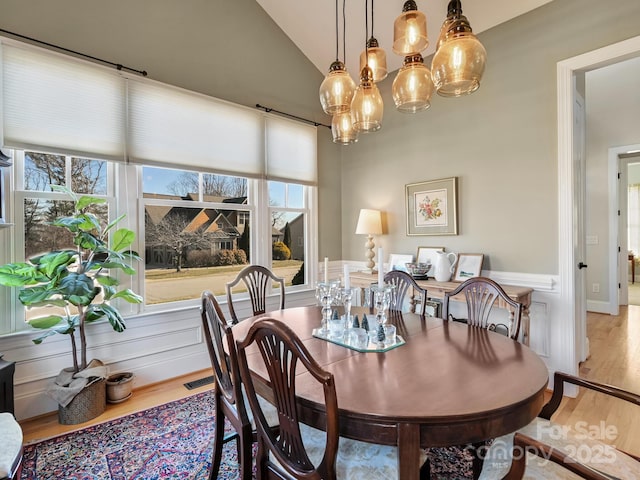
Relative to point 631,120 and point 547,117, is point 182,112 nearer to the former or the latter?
point 547,117

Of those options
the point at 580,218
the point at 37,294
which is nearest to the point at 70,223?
the point at 37,294

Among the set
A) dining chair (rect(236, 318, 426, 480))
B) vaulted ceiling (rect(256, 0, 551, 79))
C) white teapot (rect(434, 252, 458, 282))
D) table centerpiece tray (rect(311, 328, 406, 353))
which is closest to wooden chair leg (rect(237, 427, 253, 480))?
dining chair (rect(236, 318, 426, 480))

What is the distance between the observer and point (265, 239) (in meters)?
3.79

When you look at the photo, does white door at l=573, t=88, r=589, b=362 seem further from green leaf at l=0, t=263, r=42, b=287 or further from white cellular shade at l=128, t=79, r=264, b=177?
green leaf at l=0, t=263, r=42, b=287

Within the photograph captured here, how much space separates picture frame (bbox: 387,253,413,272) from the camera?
369 centimetres

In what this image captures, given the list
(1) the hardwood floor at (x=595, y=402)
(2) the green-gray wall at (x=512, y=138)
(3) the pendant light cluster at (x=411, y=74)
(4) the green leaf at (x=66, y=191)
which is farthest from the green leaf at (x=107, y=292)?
(2) the green-gray wall at (x=512, y=138)

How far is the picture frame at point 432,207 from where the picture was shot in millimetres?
3402

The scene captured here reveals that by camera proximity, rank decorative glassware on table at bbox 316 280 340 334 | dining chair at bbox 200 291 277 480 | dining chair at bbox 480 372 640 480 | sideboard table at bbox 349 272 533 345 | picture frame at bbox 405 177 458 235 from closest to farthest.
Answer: dining chair at bbox 480 372 640 480
dining chair at bbox 200 291 277 480
decorative glassware on table at bbox 316 280 340 334
sideboard table at bbox 349 272 533 345
picture frame at bbox 405 177 458 235

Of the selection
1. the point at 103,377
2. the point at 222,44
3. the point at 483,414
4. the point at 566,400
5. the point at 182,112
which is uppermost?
the point at 222,44

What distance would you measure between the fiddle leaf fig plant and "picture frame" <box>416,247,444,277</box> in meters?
2.77

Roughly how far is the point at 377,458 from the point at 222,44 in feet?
12.4

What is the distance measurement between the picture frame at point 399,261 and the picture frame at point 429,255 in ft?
0.35

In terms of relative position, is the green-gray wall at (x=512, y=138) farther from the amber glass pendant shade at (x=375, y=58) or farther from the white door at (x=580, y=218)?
the amber glass pendant shade at (x=375, y=58)

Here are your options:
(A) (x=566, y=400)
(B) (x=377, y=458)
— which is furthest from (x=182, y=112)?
(A) (x=566, y=400)
